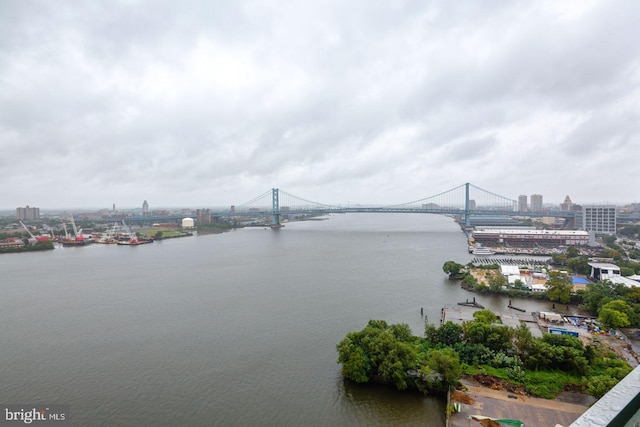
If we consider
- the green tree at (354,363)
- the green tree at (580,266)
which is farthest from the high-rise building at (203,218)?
the green tree at (354,363)

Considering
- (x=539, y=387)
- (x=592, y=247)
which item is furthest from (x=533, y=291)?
(x=592, y=247)

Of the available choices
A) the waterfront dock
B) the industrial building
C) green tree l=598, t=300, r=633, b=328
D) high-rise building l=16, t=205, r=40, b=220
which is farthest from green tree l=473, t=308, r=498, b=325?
high-rise building l=16, t=205, r=40, b=220

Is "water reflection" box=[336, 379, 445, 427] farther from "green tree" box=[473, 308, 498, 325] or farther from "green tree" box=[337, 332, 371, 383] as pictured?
"green tree" box=[473, 308, 498, 325]

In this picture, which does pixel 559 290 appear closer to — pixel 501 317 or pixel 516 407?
pixel 501 317

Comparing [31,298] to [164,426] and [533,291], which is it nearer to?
[164,426]

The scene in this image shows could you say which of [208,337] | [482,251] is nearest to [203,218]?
[482,251]
